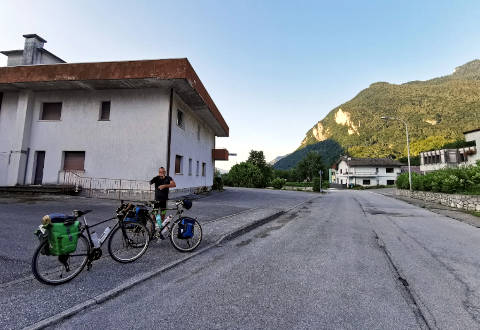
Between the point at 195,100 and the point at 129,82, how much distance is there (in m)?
4.03

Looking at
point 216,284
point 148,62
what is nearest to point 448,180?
point 216,284

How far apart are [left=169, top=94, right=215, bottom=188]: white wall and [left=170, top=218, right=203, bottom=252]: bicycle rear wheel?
843 centimetres

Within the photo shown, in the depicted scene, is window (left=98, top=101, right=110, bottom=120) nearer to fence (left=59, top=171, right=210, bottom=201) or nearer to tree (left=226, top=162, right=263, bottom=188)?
fence (left=59, top=171, right=210, bottom=201)

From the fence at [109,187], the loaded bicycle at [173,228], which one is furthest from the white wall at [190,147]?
the loaded bicycle at [173,228]

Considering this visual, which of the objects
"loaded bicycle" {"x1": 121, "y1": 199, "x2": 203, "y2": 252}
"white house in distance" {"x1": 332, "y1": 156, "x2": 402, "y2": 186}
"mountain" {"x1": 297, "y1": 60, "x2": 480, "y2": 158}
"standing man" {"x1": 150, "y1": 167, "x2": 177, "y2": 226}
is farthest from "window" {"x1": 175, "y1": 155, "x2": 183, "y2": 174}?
"mountain" {"x1": 297, "y1": 60, "x2": 480, "y2": 158}

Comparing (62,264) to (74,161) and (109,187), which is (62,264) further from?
(74,161)

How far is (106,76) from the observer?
476 inches

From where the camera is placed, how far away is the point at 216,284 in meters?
3.50

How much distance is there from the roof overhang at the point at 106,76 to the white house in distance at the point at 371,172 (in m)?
61.5

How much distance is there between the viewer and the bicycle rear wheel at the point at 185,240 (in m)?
5.16

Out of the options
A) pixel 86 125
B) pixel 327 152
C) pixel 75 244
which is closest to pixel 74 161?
pixel 86 125

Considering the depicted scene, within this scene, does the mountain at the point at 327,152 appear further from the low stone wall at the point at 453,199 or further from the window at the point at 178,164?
the window at the point at 178,164

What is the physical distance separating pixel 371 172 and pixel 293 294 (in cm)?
6979

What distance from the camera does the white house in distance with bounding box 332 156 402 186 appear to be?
206 feet
